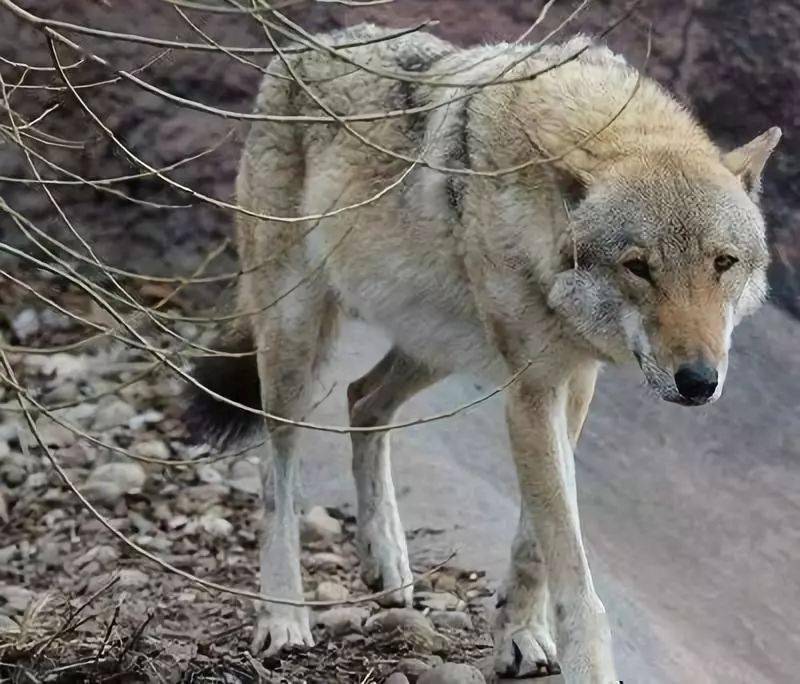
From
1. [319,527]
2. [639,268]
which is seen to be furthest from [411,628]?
[639,268]

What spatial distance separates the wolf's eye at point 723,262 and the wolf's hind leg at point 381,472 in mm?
1725

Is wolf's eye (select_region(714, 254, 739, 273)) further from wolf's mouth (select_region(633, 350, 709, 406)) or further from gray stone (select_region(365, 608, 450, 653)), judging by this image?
gray stone (select_region(365, 608, 450, 653))

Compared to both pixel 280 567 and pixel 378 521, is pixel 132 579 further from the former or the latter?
pixel 378 521

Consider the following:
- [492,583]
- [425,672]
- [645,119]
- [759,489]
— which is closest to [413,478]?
[492,583]

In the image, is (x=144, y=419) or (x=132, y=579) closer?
(x=132, y=579)

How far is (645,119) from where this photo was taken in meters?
3.96

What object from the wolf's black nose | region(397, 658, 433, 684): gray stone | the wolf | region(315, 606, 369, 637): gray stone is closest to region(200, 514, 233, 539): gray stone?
the wolf

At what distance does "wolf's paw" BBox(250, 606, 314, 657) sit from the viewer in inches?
176

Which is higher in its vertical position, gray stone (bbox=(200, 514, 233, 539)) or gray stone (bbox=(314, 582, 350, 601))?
gray stone (bbox=(200, 514, 233, 539))

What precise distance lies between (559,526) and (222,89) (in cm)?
484

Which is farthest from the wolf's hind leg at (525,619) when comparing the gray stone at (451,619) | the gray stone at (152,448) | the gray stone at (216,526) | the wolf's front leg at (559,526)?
the gray stone at (152,448)

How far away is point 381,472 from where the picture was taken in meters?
5.04

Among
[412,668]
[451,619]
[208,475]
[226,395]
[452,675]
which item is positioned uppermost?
[208,475]

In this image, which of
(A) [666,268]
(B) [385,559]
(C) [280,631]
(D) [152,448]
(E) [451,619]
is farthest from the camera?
(D) [152,448]
